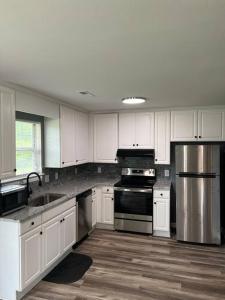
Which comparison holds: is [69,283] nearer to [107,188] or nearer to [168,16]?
[107,188]

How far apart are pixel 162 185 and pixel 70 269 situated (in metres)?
2.06

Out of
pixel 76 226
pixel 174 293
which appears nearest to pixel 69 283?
pixel 76 226

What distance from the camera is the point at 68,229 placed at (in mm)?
3188

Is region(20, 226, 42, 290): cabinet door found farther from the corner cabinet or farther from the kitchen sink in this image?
the corner cabinet

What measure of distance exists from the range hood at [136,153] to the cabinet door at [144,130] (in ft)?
0.27

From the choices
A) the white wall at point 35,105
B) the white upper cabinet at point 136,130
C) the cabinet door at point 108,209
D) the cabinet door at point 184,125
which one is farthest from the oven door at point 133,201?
the white wall at point 35,105

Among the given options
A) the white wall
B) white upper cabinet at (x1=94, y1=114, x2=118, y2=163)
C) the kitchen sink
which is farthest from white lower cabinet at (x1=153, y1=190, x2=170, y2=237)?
the white wall

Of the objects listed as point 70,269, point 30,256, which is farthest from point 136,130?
point 30,256

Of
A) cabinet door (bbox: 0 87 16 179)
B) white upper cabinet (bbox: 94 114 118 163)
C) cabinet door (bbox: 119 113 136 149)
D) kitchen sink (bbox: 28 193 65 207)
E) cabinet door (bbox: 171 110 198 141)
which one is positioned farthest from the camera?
white upper cabinet (bbox: 94 114 118 163)

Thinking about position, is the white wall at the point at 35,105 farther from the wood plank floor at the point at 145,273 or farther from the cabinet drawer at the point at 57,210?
the wood plank floor at the point at 145,273

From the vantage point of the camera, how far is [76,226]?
3449 millimetres

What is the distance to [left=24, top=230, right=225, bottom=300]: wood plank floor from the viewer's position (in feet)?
7.93

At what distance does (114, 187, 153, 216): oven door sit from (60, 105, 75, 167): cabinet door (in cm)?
104

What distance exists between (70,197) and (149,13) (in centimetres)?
257
